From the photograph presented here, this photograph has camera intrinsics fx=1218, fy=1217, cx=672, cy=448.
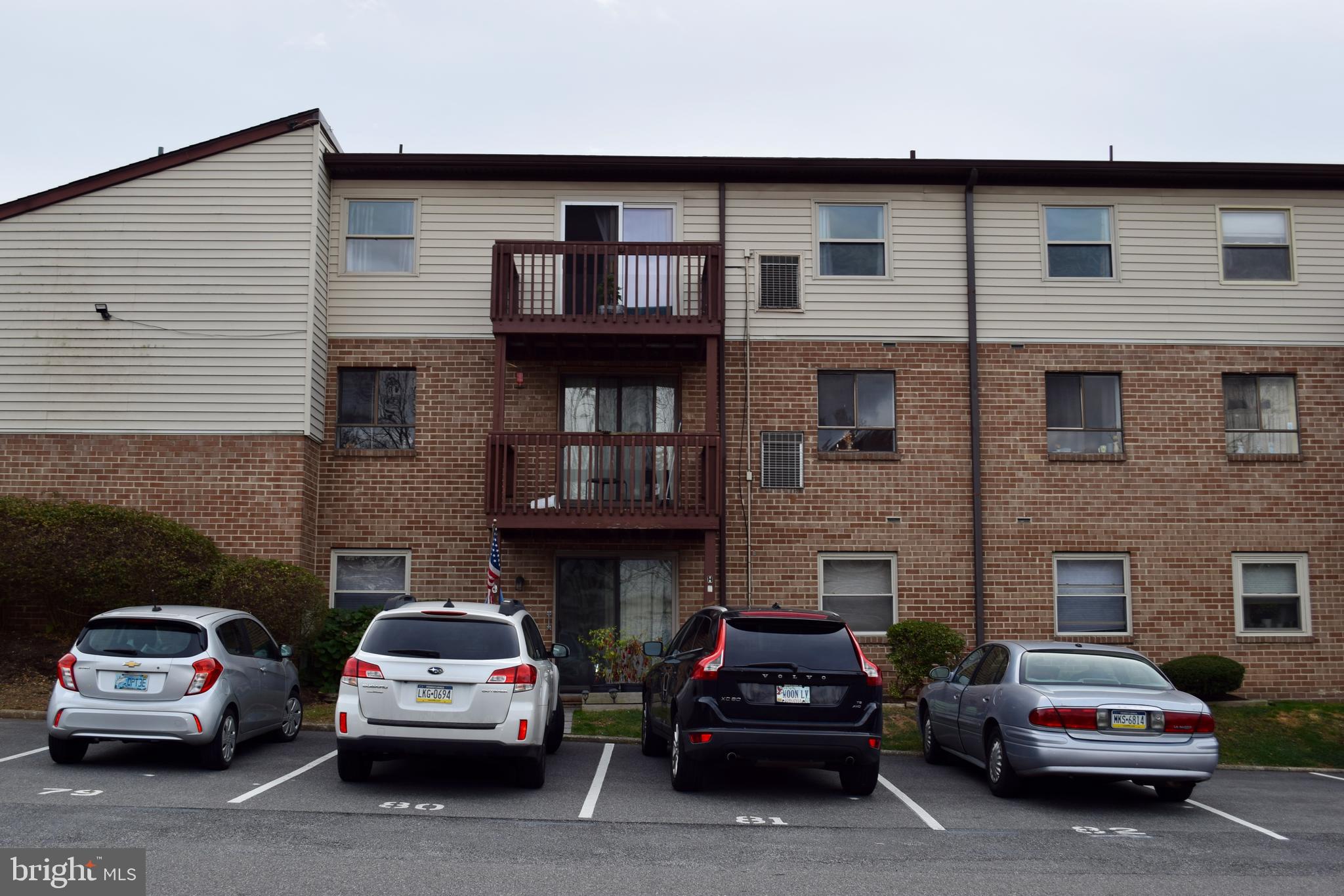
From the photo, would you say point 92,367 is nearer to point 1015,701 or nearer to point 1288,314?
point 1015,701

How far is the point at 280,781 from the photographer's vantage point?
10508 mm

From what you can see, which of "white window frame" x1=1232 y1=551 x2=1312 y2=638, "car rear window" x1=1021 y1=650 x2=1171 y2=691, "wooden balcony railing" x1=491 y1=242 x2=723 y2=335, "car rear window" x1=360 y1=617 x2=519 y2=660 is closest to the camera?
"car rear window" x1=360 y1=617 x2=519 y2=660

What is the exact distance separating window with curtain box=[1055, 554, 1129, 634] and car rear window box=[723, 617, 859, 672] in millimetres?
8863

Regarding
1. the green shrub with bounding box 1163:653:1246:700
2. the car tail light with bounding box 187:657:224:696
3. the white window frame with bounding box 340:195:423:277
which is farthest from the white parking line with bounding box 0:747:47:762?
the green shrub with bounding box 1163:653:1246:700

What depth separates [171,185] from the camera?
18.2 metres

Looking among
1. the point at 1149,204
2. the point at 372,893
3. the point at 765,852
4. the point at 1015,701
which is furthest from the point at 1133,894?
the point at 1149,204

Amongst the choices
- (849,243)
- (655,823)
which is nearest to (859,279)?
(849,243)

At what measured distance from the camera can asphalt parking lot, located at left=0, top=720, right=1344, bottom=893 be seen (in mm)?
7750

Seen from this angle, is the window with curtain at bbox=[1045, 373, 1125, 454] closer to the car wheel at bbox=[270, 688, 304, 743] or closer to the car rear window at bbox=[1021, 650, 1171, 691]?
the car rear window at bbox=[1021, 650, 1171, 691]

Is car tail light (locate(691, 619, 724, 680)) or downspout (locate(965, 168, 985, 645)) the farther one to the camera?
downspout (locate(965, 168, 985, 645))

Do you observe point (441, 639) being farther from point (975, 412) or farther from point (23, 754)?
point (975, 412)

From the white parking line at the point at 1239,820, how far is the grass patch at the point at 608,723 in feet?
19.9

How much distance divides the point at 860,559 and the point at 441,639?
943 centimetres

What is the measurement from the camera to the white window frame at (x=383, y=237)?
18734 mm
